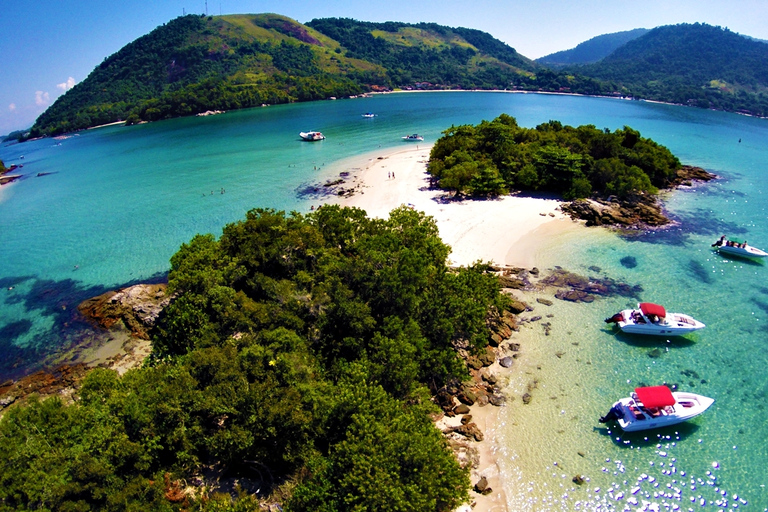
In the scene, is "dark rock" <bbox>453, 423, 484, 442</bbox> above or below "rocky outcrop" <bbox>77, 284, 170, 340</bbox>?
below

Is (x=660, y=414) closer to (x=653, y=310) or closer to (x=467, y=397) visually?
(x=653, y=310)

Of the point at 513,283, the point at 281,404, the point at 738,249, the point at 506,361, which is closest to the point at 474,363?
the point at 506,361

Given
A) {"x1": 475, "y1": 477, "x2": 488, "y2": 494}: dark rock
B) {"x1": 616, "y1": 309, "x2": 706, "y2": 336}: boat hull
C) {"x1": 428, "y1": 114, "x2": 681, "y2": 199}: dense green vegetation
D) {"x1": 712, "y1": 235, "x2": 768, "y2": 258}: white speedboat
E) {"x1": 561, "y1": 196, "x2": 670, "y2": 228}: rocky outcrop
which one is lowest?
{"x1": 475, "y1": 477, "x2": 488, "y2": 494}: dark rock

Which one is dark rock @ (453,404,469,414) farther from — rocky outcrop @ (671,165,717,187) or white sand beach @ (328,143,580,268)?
rocky outcrop @ (671,165,717,187)

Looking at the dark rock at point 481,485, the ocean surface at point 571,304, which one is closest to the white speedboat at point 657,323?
the ocean surface at point 571,304

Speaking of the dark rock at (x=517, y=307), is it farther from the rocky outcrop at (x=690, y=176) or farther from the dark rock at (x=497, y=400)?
the rocky outcrop at (x=690, y=176)

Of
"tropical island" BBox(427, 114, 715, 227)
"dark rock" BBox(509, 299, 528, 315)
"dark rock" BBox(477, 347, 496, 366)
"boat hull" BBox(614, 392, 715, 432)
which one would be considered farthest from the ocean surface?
"tropical island" BBox(427, 114, 715, 227)

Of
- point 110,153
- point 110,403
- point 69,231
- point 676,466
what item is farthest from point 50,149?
point 676,466
